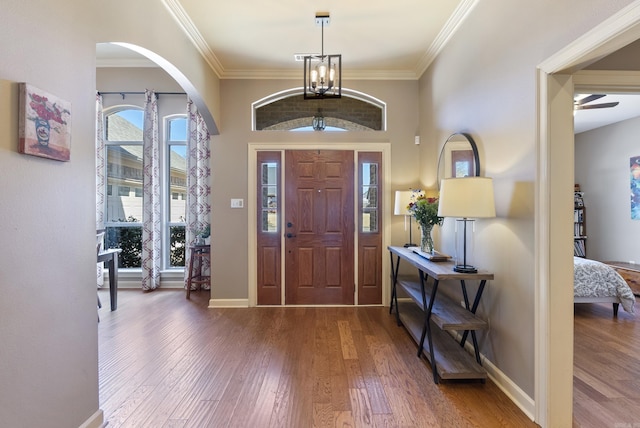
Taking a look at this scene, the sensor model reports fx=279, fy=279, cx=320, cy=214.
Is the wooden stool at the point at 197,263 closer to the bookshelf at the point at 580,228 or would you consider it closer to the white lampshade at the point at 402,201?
the white lampshade at the point at 402,201

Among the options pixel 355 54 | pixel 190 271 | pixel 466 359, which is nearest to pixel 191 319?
pixel 190 271

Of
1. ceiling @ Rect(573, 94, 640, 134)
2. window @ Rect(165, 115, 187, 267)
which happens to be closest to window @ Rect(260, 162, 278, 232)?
window @ Rect(165, 115, 187, 267)

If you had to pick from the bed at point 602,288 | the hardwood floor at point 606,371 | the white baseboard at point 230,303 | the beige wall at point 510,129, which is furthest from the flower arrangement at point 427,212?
the white baseboard at point 230,303

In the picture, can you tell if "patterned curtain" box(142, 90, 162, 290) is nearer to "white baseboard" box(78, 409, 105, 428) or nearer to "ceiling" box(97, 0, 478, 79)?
"ceiling" box(97, 0, 478, 79)

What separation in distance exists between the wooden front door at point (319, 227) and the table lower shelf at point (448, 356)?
1.10 m

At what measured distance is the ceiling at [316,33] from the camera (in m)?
2.50

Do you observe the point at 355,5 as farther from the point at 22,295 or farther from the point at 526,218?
the point at 22,295

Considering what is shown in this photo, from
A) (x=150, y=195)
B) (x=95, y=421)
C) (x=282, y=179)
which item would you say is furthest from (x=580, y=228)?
(x=150, y=195)

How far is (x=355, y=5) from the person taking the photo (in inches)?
97.7

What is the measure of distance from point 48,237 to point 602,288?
17.1ft

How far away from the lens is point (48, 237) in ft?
4.50

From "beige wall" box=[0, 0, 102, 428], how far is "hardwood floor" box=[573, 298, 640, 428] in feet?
9.41

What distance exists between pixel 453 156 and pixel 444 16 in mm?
1309

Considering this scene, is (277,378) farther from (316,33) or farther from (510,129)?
(316,33)
